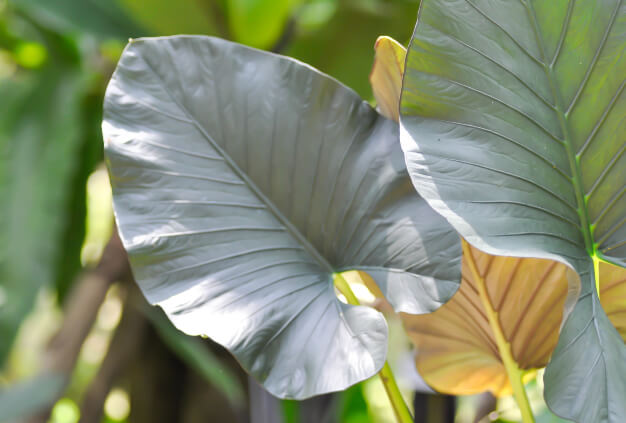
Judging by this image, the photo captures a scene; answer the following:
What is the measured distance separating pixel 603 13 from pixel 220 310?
0.35 meters

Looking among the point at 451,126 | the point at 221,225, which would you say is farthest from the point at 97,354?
the point at 451,126

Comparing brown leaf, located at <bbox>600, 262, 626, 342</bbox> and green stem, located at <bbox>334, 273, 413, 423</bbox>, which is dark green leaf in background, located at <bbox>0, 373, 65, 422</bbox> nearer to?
green stem, located at <bbox>334, 273, 413, 423</bbox>

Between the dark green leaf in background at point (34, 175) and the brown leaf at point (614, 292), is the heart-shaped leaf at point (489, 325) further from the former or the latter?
the dark green leaf in background at point (34, 175)

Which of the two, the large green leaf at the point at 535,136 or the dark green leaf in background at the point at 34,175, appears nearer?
the large green leaf at the point at 535,136

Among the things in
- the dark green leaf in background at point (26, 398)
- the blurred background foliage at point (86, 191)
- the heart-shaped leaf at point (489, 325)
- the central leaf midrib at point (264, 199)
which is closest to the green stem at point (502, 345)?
the heart-shaped leaf at point (489, 325)

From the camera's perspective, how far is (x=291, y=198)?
0.52 metres

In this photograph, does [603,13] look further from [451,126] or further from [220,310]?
[220,310]

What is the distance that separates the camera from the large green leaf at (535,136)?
0.38 metres

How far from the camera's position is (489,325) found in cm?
54

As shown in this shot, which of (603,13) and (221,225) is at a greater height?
(603,13)

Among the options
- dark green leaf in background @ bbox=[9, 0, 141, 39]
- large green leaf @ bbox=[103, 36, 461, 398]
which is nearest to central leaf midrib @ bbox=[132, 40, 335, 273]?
large green leaf @ bbox=[103, 36, 461, 398]

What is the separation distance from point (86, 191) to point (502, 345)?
1302 millimetres

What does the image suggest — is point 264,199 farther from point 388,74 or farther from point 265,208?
point 388,74

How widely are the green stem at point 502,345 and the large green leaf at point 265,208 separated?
0.24 ft
